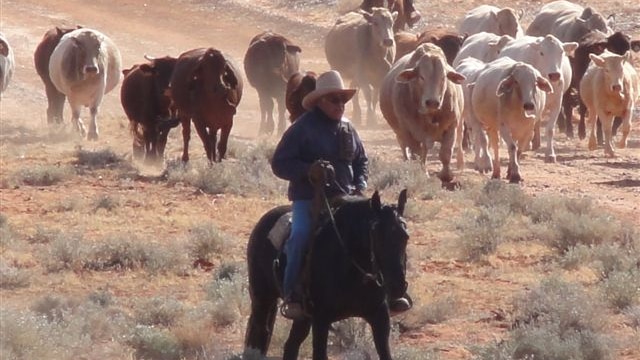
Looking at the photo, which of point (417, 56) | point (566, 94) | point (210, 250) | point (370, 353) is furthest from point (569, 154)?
point (370, 353)

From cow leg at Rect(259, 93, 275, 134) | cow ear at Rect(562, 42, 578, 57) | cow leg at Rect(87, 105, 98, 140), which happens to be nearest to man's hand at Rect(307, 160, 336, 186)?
cow ear at Rect(562, 42, 578, 57)

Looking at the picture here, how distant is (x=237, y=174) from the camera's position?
67.5ft

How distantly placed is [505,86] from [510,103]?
25 centimetres

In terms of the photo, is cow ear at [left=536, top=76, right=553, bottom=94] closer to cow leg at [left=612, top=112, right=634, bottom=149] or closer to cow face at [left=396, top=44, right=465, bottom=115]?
cow face at [left=396, top=44, right=465, bottom=115]

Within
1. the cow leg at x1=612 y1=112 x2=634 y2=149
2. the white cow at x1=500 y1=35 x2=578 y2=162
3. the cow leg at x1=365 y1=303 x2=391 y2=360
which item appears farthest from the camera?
the cow leg at x1=612 y1=112 x2=634 y2=149

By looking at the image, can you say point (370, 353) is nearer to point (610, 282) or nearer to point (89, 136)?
point (610, 282)

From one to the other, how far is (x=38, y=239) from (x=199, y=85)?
511cm

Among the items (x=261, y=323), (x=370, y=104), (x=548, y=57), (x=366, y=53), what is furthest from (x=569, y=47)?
(x=261, y=323)

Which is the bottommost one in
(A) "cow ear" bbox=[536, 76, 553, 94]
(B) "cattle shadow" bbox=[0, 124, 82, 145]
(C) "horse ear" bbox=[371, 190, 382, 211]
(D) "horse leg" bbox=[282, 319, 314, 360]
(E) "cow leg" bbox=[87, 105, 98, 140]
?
(B) "cattle shadow" bbox=[0, 124, 82, 145]

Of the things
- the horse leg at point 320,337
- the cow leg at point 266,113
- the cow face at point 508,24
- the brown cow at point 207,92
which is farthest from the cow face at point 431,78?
the cow face at point 508,24

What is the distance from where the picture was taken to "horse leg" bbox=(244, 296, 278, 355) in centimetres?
1063

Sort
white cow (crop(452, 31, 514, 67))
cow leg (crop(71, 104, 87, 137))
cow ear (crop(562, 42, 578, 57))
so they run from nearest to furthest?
cow ear (crop(562, 42, 578, 57)), white cow (crop(452, 31, 514, 67)), cow leg (crop(71, 104, 87, 137))

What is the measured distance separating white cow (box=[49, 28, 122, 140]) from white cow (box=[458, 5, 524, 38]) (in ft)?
26.3

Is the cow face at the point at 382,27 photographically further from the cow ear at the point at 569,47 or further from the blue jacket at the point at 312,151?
the blue jacket at the point at 312,151
